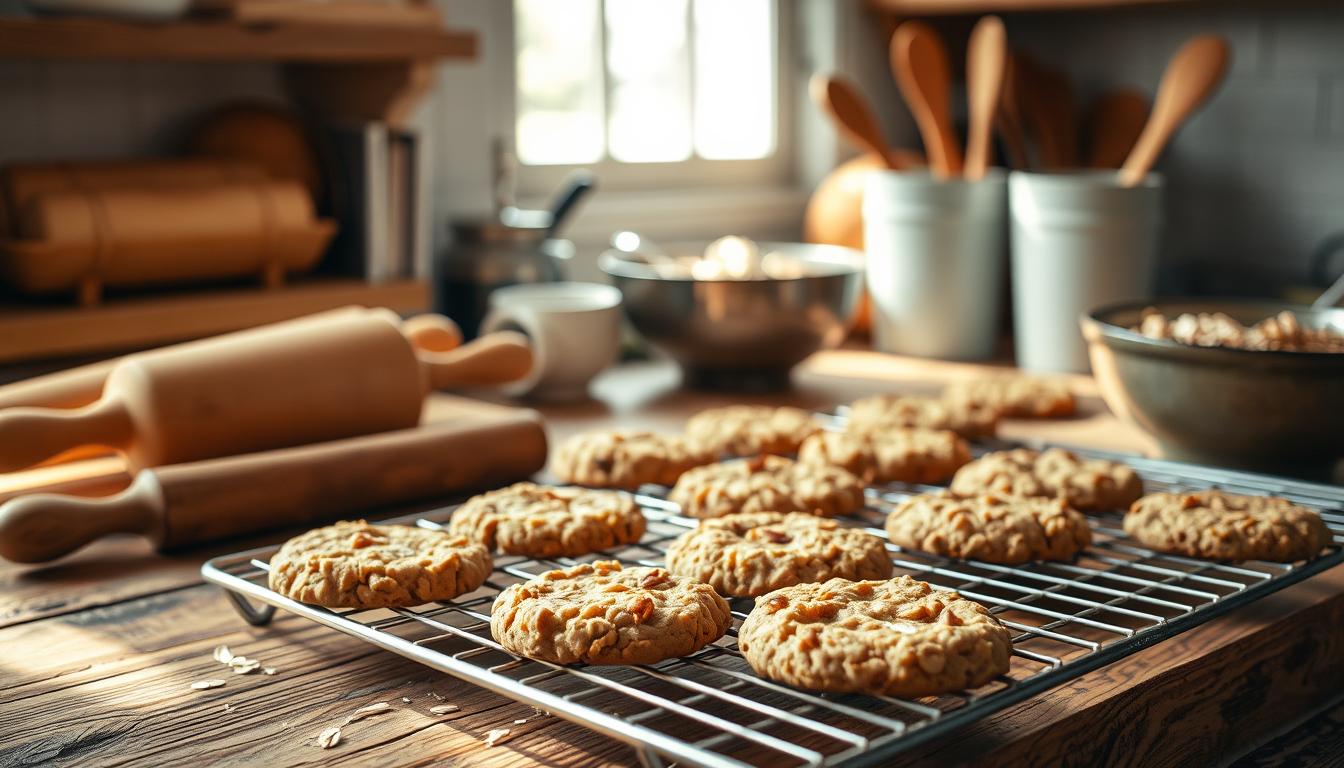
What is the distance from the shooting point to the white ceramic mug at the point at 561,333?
65.6 inches

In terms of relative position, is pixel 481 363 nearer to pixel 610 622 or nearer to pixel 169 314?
pixel 169 314

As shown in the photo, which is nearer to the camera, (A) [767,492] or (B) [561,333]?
(A) [767,492]

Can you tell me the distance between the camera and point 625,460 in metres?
1.24

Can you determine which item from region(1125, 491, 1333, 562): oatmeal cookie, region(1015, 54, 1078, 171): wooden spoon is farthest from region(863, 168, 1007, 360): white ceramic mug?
region(1125, 491, 1333, 562): oatmeal cookie

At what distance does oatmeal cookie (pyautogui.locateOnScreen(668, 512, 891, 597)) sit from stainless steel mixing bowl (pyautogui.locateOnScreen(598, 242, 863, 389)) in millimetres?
750

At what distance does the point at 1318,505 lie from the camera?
1.13m

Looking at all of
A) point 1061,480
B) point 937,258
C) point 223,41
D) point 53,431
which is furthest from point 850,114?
point 53,431

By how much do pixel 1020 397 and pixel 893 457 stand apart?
388 mm

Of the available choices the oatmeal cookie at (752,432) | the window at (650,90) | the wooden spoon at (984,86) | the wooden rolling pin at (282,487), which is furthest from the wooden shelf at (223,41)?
the wooden spoon at (984,86)

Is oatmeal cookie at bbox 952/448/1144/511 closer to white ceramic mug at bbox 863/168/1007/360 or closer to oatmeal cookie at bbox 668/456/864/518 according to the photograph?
oatmeal cookie at bbox 668/456/864/518

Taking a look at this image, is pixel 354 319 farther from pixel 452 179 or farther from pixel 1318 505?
pixel 1318 505

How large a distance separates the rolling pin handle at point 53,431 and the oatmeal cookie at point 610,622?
52 centimetres

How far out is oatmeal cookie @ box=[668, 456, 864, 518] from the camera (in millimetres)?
1112

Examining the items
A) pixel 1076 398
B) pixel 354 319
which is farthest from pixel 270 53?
pixel 1076 398
